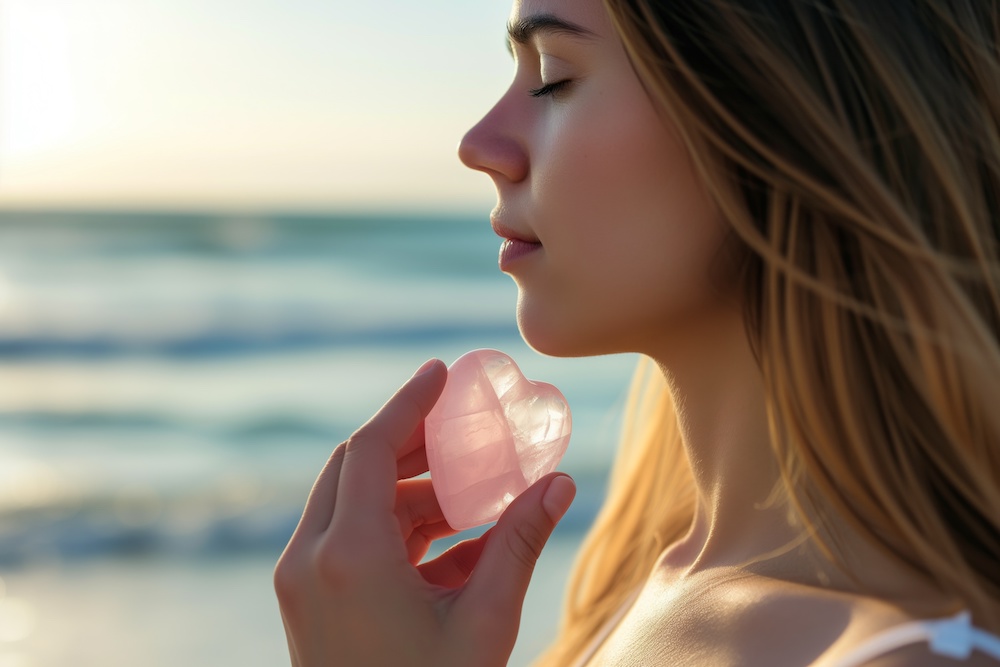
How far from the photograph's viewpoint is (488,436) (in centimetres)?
157

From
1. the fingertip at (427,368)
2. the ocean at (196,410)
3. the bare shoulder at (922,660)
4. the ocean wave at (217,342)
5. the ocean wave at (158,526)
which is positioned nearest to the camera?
the bare shoulder at (922,660)

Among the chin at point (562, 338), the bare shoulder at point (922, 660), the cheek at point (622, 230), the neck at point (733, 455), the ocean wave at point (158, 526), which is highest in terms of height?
the cheek at point (622, 230)

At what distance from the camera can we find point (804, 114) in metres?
1.33

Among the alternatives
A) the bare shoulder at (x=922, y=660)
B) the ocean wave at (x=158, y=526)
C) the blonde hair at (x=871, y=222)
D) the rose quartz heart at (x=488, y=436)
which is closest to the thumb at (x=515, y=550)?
the rose quartz heart at (x=488, y=436)

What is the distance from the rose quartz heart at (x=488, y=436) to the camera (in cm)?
155

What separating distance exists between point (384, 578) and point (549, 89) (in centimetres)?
77

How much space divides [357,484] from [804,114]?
78cm

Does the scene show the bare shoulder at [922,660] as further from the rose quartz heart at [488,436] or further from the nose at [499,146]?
the nose at [499,146]

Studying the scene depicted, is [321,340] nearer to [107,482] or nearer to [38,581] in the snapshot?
[107,482]

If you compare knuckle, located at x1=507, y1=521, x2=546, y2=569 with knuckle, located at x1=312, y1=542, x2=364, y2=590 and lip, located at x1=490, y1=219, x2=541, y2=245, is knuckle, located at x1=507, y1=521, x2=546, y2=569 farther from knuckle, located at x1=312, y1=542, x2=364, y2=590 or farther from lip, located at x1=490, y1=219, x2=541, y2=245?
lip, located at x1=490, y1=219, x2=541, y2=245

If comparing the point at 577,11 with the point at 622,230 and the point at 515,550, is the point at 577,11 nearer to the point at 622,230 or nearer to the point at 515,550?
the point at 622,230

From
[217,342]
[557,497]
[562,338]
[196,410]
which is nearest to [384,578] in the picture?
[557,497]

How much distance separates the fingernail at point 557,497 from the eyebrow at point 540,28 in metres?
0.66

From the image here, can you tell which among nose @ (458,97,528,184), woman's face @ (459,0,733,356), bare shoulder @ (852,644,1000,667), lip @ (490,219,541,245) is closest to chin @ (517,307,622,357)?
woman's face @ (459,0,733,356)
